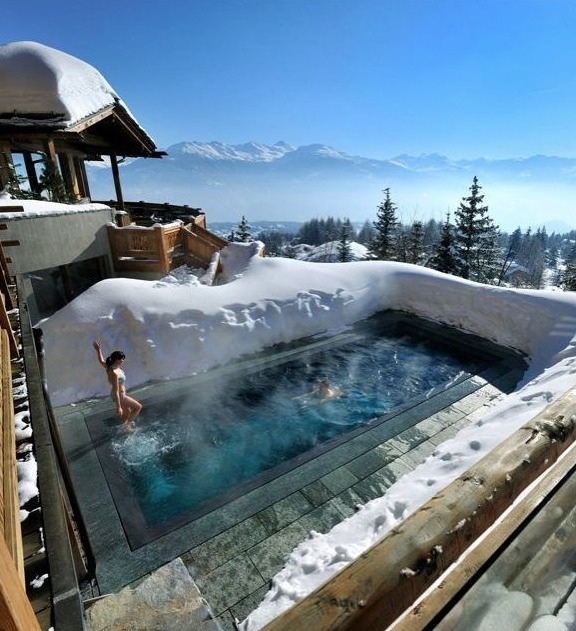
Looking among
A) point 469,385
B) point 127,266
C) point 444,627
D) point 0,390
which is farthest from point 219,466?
point 127,266

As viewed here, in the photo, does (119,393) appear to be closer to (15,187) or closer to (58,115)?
(15,187)

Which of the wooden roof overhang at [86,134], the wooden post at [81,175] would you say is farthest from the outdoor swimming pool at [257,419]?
the wooden post at [81,175]

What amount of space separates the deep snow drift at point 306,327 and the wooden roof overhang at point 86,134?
7.63 m

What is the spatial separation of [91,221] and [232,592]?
428 inches

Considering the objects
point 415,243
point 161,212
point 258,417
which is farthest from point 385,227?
point 258,417

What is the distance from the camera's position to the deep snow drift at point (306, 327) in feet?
13.6

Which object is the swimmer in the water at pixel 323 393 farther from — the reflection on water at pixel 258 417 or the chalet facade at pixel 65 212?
the chalet facade at pixel 65 212

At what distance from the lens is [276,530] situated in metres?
4.25

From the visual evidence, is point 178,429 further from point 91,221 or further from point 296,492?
point 91,221

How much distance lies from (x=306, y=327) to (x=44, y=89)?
48.2 feet

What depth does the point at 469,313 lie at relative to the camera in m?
11.1

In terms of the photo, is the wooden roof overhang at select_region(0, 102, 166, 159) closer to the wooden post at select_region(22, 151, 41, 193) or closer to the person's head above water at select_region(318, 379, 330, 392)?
the wooden post at select_region(22, 151, 41, 193)

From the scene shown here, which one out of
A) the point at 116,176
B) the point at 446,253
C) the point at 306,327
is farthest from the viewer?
the point at 446,253

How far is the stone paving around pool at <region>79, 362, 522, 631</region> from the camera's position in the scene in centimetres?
339
